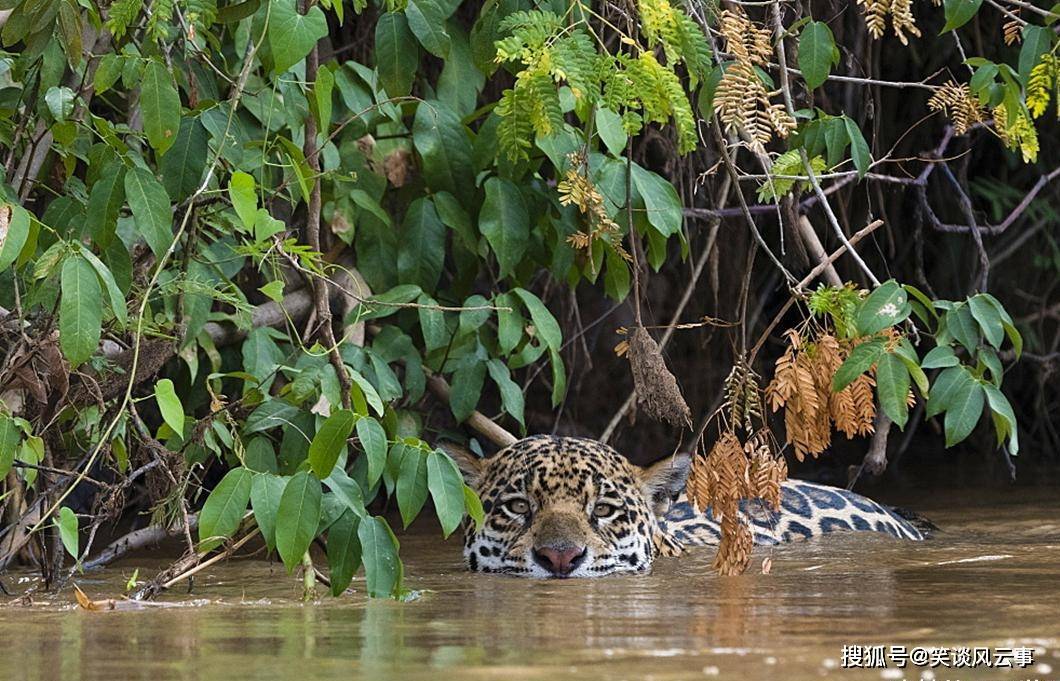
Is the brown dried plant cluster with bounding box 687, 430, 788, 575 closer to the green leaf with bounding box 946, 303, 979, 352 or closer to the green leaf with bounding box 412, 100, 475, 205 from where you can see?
the green leaf with bounding box 946, 303, 979, 352

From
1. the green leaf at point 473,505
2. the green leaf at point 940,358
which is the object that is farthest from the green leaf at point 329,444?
the green leaf at point 940,358

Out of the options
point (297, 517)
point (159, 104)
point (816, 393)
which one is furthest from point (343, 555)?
point (816, 393)

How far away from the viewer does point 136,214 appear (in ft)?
12.4

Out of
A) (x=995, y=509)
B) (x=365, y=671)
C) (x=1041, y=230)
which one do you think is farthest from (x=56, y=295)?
(x=1041, y=230)

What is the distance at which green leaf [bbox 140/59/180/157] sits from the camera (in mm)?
3758

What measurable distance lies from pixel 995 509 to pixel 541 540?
112 inches

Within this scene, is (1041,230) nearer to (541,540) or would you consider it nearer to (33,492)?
(541,540)

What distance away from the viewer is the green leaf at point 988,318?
390cm

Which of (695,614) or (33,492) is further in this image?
(33,492)

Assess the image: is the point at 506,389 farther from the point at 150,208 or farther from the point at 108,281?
the point at 108,281

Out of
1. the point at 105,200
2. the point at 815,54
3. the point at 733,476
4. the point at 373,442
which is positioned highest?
the point at 815,54

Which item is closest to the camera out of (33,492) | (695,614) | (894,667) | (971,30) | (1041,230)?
(894,667)

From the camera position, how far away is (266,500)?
12.3 ft

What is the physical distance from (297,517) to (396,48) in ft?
4.94
